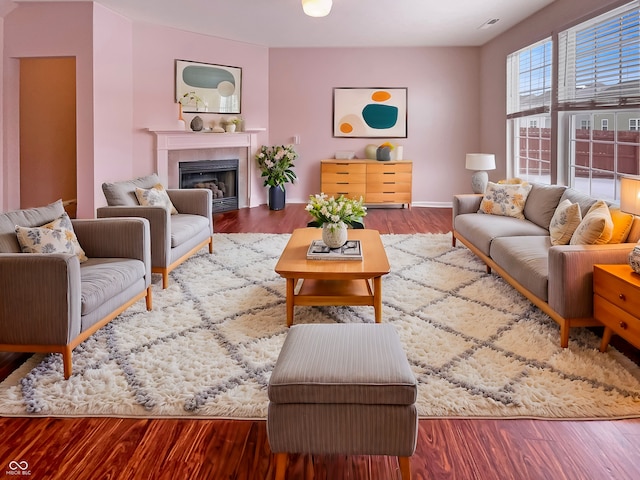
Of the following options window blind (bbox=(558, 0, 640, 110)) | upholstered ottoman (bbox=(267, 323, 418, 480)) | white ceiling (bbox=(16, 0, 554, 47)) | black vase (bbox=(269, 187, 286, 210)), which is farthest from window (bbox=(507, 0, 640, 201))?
black vase (bbox=(269, 187, 286, 210))

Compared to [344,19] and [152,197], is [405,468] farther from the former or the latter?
[344,19]

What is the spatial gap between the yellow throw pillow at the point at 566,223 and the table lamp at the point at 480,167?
253 cm

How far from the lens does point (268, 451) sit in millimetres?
2139

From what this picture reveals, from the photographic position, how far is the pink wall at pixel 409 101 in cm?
895

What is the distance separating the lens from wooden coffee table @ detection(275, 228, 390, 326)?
3.41 metres

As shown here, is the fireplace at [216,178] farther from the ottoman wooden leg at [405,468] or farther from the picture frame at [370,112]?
the ottoman wooden leg at [405,468]

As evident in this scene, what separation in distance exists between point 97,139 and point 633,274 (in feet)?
17.9

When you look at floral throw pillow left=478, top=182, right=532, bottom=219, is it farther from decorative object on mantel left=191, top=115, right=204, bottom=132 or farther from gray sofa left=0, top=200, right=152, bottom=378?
decorative object on mantel left=191, top=115, right=204, bottom=132

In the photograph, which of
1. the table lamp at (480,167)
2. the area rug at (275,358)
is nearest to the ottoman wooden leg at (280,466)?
the area rug at (275,358)

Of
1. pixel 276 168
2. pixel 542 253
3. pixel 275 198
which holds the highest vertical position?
pixel 276 168

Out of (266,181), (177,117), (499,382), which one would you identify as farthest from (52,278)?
(266,181)

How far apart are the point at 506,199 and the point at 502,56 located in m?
3.24

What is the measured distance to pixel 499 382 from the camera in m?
2.68

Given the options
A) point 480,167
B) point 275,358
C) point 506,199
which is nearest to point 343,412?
point 275,358
